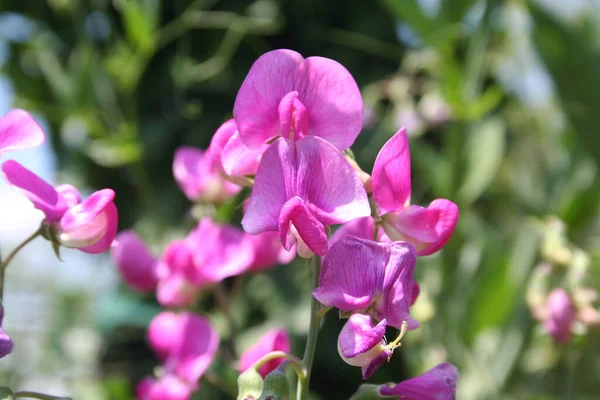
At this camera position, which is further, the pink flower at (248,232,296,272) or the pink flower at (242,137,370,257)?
the pink flower at (248,232,296,272)

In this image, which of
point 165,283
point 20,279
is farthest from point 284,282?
point 20,279

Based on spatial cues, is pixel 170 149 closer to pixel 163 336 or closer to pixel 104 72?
pixel 104 72

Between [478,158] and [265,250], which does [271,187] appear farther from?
[478,158]

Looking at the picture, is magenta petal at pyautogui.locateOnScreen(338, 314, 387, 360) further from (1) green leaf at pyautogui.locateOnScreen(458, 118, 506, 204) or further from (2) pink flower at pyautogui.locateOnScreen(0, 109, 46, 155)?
(1) green leaf at pyautogui.locateOnScreen(458, 118, 506, 204)

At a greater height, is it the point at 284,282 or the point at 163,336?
the point at 163,336

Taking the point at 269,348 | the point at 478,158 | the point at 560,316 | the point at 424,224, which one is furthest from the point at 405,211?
the point at 478,158

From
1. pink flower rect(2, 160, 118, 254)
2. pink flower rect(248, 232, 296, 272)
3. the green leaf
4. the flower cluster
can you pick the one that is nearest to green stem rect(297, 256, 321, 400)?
the flower cluster

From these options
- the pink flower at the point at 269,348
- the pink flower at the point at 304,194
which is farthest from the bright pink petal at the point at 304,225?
the pink flower at the point at 269,348
